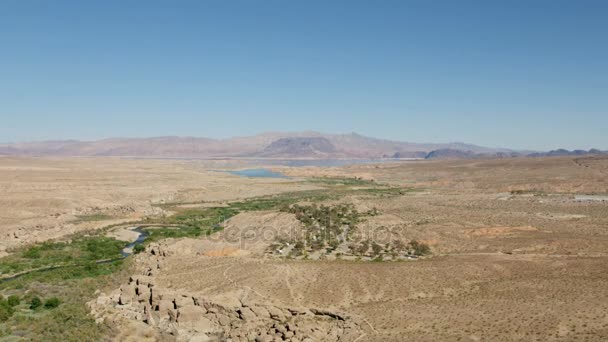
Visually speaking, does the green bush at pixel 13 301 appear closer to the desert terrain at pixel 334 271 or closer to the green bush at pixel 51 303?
the desert terrain at pixel 334 271

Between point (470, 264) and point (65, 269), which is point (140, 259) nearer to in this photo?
point (65, 269)

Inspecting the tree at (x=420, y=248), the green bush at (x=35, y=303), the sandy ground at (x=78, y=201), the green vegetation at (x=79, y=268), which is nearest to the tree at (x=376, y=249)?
the tree at (x=420, y=248)

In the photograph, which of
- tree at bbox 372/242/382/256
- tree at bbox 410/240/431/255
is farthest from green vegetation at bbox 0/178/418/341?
tree at bbox 410/240/431/255

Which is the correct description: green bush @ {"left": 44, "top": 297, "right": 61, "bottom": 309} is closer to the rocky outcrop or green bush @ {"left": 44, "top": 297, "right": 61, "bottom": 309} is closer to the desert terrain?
the desert terrain

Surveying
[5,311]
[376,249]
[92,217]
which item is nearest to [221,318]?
[5,311]

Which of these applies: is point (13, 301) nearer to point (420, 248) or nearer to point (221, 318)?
point (221, 318)
